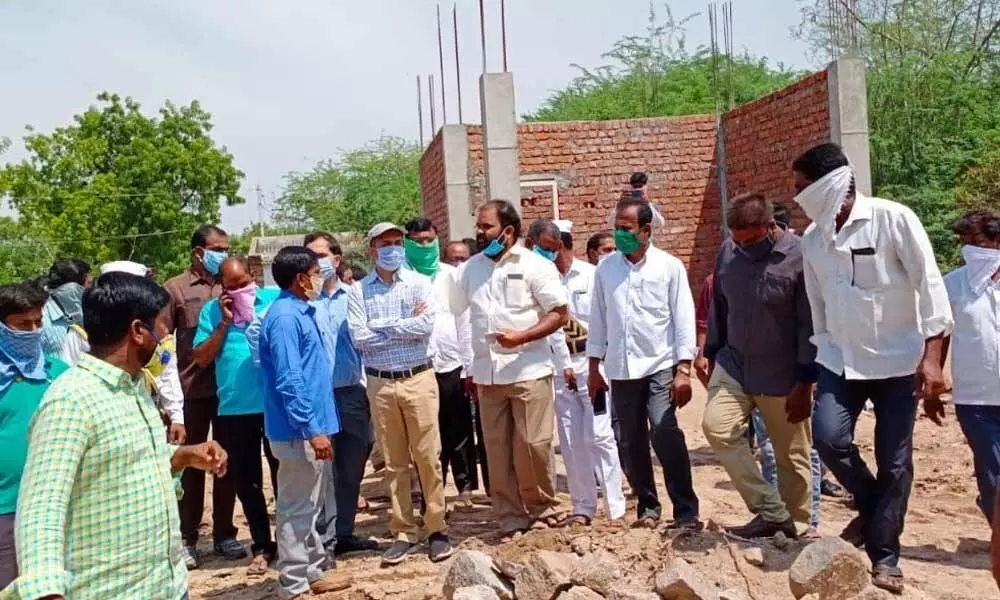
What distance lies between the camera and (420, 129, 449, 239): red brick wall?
48.0 feet

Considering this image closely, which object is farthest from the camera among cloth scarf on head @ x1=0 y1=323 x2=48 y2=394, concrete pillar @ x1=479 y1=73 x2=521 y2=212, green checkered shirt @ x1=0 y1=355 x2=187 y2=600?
concrete pillar @ x1=479 y1=73 x2=521 y2=212

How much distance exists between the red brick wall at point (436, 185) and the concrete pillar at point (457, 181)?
4.7 inches

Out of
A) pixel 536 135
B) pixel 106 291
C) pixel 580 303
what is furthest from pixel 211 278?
pixel 536 135

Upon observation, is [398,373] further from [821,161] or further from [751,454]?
[821,161]

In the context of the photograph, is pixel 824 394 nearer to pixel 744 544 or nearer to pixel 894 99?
pixel 744 544

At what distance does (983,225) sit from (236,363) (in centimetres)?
437

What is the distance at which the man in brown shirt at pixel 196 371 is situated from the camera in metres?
6.13

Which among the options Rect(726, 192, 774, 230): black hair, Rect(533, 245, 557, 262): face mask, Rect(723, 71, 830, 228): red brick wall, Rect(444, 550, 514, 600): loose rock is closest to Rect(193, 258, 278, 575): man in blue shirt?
Rect(444, 550, 514, 600): loose rock

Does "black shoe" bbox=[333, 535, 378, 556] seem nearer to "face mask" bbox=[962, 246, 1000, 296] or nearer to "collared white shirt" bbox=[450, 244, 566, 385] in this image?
"collared white shirt" bbox=[450, 244, 566, 385]

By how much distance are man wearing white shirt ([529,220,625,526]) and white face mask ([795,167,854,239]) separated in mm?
1889

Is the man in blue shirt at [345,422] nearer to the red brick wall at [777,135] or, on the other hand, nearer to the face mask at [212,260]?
the face mask at [212,260]

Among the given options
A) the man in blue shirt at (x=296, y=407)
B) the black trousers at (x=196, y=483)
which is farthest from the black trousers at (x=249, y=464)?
the man in blue shirt at (x=296, y=407)

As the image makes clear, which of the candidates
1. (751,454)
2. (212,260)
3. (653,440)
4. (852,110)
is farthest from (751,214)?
(852,110)

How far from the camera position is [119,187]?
40.0 metres
